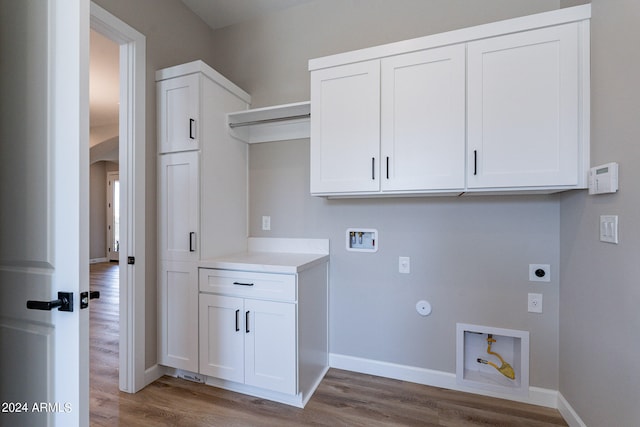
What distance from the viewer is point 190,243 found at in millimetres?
2076

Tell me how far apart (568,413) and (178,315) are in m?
2.57

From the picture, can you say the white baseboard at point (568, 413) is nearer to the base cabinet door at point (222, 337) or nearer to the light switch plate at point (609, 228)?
the light switch plate at point (609, 228)

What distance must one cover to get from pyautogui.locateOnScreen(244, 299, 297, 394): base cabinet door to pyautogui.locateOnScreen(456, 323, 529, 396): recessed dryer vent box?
3.89ft

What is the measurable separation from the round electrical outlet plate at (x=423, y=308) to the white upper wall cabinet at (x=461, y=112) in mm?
863

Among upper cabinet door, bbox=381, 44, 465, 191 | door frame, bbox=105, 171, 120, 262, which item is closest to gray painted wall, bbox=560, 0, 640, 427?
upper cabinet door, bbox=381, 44, 465, 191

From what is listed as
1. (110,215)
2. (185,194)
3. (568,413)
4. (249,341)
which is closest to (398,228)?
(249,341)

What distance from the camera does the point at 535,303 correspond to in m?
1.88

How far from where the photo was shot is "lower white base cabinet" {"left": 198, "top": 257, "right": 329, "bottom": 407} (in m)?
Result: 1.82

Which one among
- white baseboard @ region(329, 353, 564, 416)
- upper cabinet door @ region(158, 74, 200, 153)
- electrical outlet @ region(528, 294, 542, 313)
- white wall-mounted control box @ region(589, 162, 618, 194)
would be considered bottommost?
white baseboard @ region(329, 353, 564, 416)

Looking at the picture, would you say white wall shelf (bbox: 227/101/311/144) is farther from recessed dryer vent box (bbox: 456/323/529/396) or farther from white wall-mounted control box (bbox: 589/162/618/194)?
recessed dryer vent box (bbox: 456/323/529/396)

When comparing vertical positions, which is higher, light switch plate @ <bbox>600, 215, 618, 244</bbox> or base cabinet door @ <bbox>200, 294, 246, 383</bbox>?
light switch plate @ <bbox>600, 215, 618, 244</bbox>

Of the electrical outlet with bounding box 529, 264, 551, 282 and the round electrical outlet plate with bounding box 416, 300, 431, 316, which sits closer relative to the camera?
the electrical outlet with bounding box 529, 264, 551, 282

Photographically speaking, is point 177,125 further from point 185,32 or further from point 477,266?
point 477,266

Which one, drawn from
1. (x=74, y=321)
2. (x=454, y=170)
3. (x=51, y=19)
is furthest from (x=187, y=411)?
(x=454, y=170)
